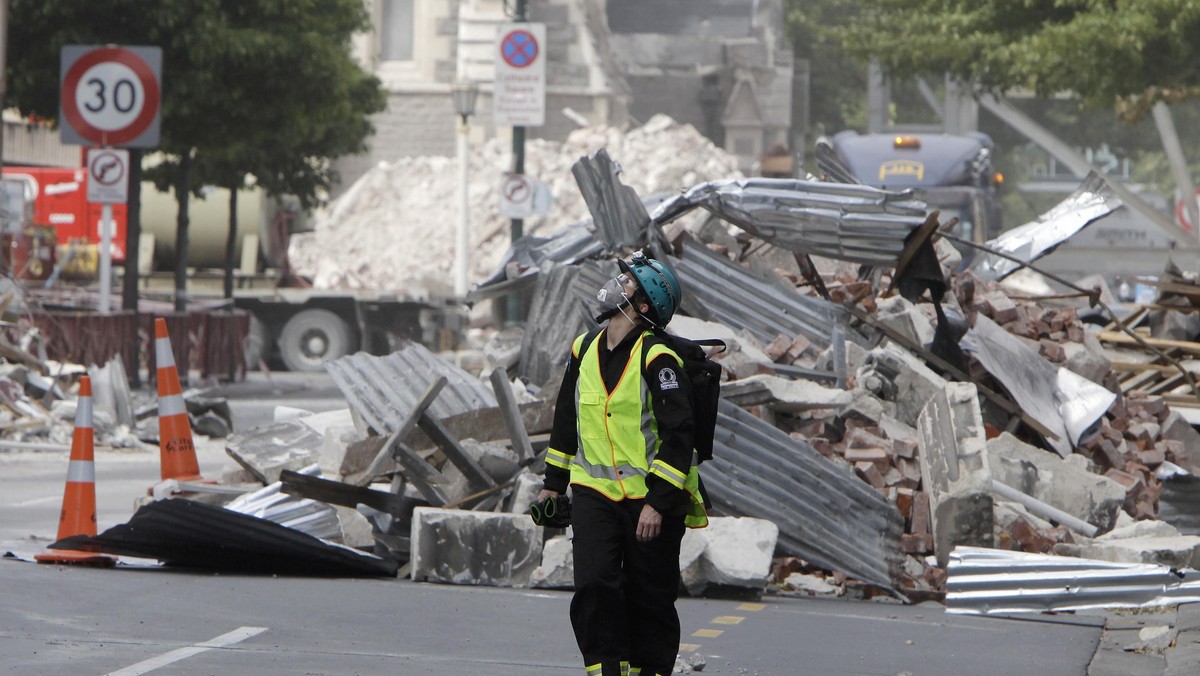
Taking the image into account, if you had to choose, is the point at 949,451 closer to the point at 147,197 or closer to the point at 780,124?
the point at 147,197

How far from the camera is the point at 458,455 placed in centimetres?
950

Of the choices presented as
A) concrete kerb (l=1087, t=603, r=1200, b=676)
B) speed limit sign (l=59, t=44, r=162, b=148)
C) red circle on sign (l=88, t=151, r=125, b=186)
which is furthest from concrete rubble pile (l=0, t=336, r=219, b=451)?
concrete kerb (l=1087, t=603, r=1200, b=676)

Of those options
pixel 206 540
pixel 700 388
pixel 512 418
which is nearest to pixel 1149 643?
pixel 700 388

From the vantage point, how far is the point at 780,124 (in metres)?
66.8

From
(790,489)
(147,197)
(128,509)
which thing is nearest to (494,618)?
(790,489)

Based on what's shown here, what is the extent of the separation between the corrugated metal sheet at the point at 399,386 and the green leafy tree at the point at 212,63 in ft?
39.6

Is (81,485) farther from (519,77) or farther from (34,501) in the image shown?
(519,77)

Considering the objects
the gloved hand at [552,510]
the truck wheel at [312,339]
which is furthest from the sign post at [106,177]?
the truck wheel at [312,339]

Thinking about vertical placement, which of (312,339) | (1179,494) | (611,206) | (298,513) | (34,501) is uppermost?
(611,206)

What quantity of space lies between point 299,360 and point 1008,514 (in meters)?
23.2

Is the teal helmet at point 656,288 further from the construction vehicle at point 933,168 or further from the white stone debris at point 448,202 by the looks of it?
the white stone debris at point 448,202

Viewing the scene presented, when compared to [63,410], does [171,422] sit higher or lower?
higher

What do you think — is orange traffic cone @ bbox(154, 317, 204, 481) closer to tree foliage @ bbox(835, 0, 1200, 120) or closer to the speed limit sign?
the speed limit sign

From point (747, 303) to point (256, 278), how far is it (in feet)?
73.9
